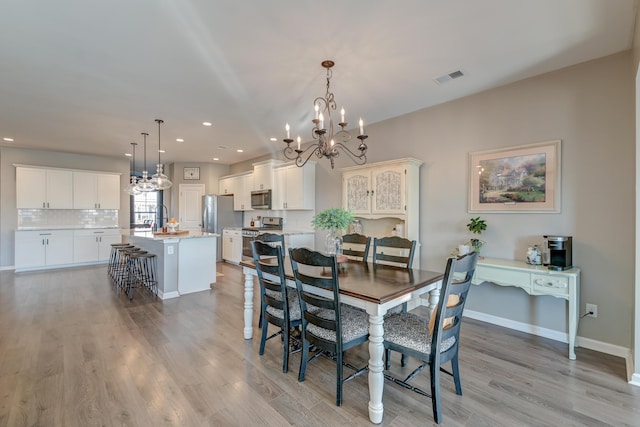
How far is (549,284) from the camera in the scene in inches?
106

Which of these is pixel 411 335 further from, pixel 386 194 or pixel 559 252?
pixel 386 194

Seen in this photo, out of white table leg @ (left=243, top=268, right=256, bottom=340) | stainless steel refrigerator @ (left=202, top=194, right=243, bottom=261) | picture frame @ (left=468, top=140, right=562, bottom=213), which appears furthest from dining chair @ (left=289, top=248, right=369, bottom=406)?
stainless steel refrigerator @ (left=202, top=194, right=243, bottom=261)

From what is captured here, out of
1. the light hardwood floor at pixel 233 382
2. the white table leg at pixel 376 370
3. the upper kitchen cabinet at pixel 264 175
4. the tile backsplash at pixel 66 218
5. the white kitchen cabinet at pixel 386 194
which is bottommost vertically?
the light hardwood floor at pixel 233 382

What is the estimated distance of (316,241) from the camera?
19.0 feet

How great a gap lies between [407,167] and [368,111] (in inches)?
39.2

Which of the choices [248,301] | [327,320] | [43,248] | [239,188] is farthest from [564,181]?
[43,248]

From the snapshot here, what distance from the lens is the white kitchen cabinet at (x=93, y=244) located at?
6.80m

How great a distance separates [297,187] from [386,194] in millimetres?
2117

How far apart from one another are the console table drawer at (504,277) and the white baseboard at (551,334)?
65 centimetres

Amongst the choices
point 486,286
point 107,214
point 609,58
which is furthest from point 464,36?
point 107,214

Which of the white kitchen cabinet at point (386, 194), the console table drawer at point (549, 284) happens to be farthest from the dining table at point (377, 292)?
the white kitchen cabinet at point (386, 194)

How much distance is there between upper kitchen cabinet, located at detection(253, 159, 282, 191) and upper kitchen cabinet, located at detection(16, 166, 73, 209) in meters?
4.32

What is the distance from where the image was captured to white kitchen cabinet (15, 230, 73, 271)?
6.17 meters

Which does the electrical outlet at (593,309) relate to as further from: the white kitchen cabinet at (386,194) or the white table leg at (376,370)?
the white table leg at (376,370)
